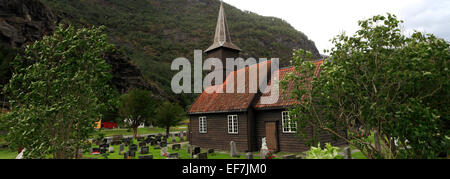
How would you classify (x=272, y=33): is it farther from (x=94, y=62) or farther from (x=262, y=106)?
(x=94, y=62)

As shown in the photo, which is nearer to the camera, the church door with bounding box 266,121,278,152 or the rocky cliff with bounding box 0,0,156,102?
the church door with bounding box 266,121,278,152

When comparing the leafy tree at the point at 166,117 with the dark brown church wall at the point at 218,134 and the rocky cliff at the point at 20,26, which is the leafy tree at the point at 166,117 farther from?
the rocky cliff at the point at 20,26

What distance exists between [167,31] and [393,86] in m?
153

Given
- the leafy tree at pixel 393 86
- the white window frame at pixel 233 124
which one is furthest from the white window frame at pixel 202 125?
the leafy tree at pixel 393 86

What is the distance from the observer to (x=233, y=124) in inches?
749

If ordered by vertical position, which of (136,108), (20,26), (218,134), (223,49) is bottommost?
(218,134)

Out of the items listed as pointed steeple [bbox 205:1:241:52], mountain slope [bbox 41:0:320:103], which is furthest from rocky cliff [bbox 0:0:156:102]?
mountain slope [bbox 41:0:320:103]

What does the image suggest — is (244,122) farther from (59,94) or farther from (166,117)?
(166,117)

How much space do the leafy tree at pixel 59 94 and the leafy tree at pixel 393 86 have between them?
724 cm

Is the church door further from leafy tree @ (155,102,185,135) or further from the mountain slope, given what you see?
the mountain slope

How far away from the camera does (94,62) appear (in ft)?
25.4

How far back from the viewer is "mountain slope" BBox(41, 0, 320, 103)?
118 meters

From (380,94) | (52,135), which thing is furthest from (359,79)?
(52,135)

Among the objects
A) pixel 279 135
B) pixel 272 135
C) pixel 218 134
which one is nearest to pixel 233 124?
pixel 218 134
